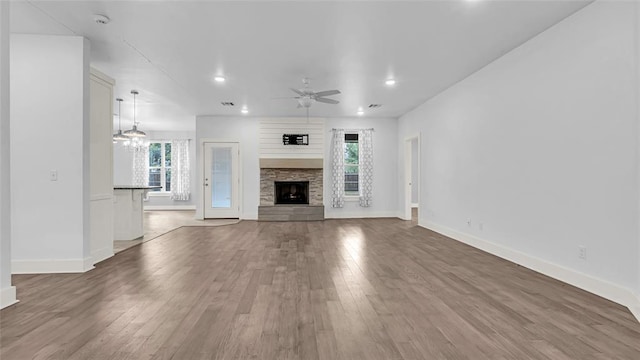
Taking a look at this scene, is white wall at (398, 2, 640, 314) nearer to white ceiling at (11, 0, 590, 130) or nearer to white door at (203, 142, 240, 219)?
white ceiling at (11, 0, 590, 130)

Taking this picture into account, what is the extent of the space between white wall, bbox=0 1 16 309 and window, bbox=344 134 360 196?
7.20 metres

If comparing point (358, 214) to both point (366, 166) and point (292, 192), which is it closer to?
point (366, 166)

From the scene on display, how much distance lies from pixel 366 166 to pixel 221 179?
13.3 ft

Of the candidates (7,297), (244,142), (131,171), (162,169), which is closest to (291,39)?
(7,297)

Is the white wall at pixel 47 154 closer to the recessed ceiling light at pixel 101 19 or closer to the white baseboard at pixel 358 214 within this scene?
the recessed ceiling light at pixel 101 19

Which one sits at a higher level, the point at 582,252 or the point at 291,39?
the point at 291,39

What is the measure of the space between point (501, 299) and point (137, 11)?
456 cm

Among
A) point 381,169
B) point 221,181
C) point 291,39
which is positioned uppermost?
point 291,39

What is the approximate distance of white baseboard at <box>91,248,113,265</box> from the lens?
4176 mm

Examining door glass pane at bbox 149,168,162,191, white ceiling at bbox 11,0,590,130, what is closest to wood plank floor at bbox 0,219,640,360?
white ceiling at bbox 11,0,590,130

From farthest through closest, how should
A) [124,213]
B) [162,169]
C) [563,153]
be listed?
[162,169]
[124,213]
[563,153]

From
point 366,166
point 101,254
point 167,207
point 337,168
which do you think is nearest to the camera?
point 101,254

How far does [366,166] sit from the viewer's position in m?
9.00

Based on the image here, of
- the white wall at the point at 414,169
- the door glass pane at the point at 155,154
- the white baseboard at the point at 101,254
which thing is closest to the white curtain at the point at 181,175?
the door glass pane at the point at 155,154
